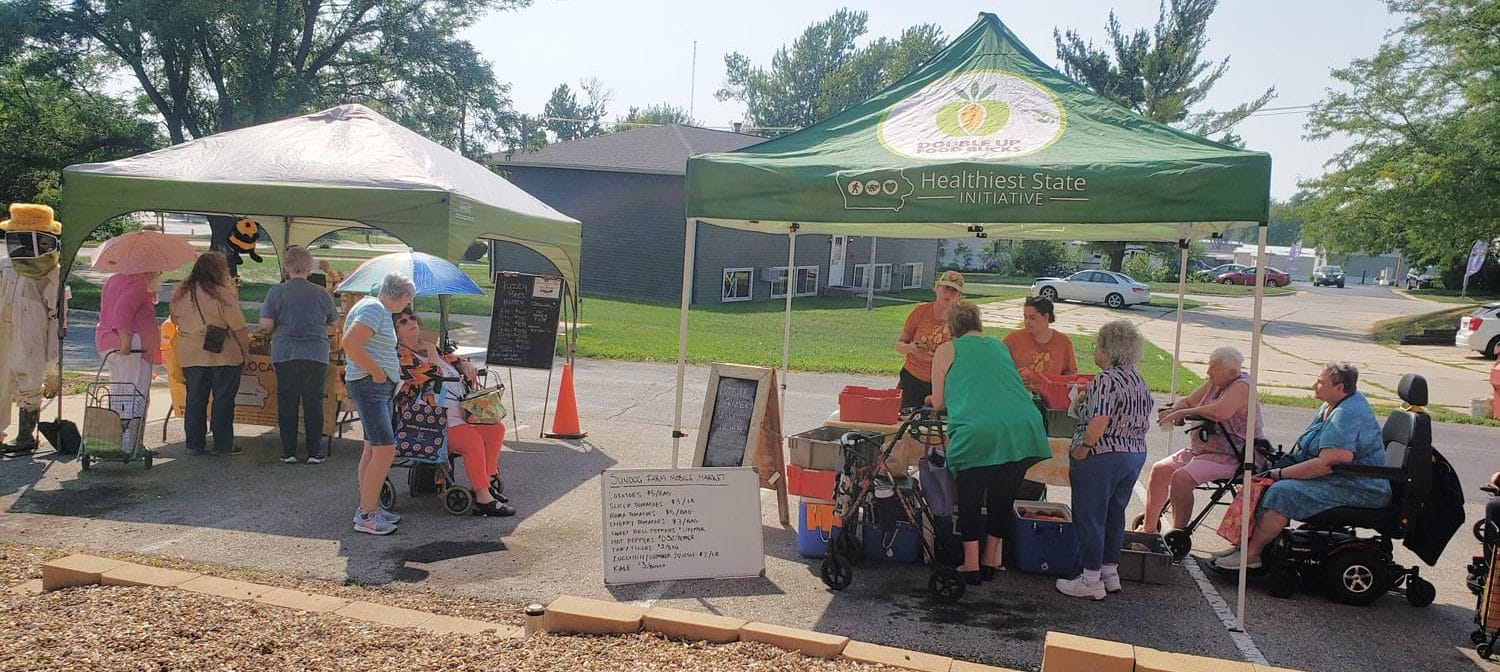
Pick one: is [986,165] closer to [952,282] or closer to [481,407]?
[952,282]

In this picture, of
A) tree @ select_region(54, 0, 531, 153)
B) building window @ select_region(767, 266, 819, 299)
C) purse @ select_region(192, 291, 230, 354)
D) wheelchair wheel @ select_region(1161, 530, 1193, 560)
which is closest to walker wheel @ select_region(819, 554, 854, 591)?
wheelchair wheel @ select_region(1161, 530, 1193, 560)

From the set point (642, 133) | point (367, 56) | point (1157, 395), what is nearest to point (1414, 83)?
point (1157, 395)

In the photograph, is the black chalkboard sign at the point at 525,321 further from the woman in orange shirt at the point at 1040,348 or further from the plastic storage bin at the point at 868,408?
the woman in orange shirt at the point at 1040,348

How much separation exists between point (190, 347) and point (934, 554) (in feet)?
19.1

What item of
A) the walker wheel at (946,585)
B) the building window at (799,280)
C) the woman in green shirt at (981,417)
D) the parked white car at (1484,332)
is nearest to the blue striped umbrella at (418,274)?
the woman in green shirt at (981,417)

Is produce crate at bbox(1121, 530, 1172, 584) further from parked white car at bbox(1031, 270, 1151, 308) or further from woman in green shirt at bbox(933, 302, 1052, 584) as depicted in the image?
parked white car at bbox(1031, 270, 1151, 308)

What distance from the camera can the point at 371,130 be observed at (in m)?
8.99

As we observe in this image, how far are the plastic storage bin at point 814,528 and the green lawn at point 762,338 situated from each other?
8.86m

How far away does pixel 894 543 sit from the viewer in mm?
6047

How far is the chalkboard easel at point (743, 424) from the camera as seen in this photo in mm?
6516

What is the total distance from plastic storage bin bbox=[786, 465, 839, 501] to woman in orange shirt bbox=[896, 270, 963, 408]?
1.51 metres

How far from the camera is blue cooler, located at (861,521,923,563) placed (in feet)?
19.8

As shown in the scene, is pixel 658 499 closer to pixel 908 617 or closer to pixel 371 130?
pixel 908 617

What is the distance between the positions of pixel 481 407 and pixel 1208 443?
4661mm
